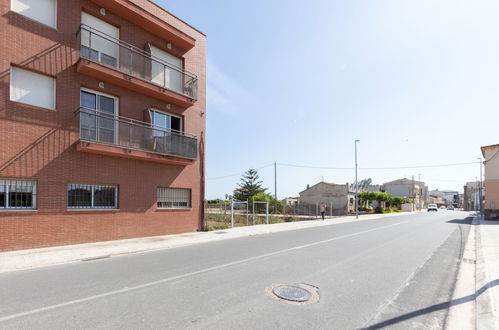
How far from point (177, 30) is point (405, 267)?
13.4 metres

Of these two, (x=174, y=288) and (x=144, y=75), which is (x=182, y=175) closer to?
(x=144, y=75)

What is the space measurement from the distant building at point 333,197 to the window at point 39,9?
125ft

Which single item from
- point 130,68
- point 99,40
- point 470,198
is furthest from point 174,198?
point 470,198

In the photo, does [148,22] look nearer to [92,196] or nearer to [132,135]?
[132,135]

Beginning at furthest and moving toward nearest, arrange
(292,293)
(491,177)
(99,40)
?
(491,177) → (99,40) → (292,293)

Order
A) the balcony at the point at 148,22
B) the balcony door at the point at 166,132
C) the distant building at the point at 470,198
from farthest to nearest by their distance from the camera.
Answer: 1. the distant building at the point at 470,198
2. the balcony door at the point at 166,132
3. the balcony at the point at 148,22

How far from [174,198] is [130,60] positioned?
653 cm

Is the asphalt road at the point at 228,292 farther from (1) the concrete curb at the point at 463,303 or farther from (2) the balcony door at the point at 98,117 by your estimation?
(2) the balcony door at the point at 98,117

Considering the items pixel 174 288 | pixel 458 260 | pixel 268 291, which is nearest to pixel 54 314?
pixel 174 288

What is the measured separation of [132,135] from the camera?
473 inches

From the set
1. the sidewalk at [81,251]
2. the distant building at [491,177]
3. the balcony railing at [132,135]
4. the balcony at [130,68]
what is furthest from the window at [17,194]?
the distant building at [491,177]

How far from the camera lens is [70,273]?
6.61 m

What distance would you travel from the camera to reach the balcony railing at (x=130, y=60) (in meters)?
11.3

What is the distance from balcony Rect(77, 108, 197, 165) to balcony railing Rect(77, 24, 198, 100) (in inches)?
79.3
